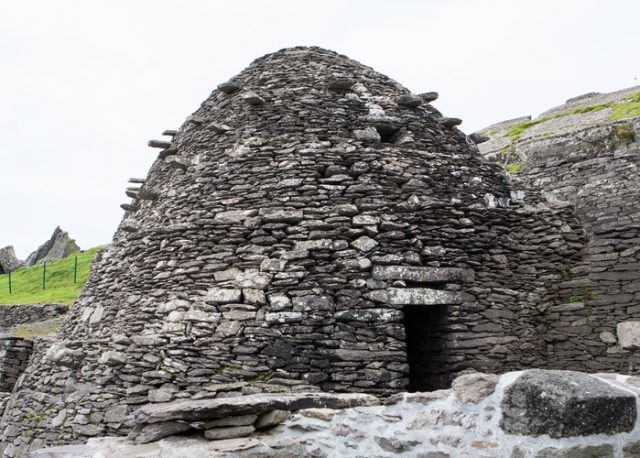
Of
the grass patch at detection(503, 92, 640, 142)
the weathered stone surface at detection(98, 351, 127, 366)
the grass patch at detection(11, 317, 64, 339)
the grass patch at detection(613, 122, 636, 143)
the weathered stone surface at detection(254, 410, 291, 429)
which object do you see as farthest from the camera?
the grass patch at detection(503, 92, 640, 142)

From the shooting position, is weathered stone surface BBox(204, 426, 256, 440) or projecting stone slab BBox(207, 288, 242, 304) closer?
weathered stone surface BBox(204, 426, 256, 440)

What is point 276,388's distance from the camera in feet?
19.9

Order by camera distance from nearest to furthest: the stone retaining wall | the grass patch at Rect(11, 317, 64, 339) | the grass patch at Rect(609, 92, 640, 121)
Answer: the grass patch at Rect(11, 317, 64, 339)
the grass patch at Rect(609, 92, 640, 121)
the stone retaining wall

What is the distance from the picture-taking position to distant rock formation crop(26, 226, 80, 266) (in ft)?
145

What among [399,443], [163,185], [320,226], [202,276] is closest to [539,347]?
[320,226]

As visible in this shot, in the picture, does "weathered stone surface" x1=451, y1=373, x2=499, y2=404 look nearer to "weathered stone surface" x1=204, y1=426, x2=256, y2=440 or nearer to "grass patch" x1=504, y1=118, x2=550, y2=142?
"weathered stone surface" x1=204, y1=426, x2=256, y2=440

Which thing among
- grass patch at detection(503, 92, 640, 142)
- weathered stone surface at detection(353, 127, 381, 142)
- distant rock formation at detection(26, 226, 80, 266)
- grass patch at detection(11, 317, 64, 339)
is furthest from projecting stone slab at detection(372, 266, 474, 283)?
distant rock formation at detection(26, 226, 80, 266)

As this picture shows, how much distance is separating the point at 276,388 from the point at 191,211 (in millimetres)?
3104

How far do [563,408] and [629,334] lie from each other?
13.7ft

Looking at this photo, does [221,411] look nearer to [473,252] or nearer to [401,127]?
[473,252]

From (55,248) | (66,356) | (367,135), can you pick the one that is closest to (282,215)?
(367,135)

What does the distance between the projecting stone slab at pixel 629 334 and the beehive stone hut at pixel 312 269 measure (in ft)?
2.99

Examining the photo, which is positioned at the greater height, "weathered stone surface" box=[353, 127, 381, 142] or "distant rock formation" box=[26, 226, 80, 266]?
"distant rock formation" box=[26, 226, 80, 266]

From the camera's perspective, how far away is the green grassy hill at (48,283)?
27.5m
